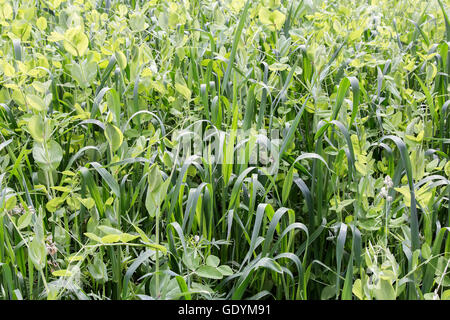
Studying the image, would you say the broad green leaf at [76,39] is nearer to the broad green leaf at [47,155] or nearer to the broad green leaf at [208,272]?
the broad green leaf at [47,155]

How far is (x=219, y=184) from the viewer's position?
1.54 metres

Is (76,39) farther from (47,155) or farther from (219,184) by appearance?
(219,184)

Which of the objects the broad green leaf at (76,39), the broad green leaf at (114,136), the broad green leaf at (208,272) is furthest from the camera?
the broad green leaf at (76,39)

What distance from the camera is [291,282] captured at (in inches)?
55.3

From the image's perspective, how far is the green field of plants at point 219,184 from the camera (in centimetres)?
122

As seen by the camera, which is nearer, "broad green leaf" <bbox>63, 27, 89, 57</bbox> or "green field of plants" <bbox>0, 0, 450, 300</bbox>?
"green field of plants" <bbox>0, 0, 450, 300</bbox>

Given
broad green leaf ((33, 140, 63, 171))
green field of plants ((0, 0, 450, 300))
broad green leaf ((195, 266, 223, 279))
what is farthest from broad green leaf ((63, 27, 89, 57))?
broad green leaf ((195, 266, 223, 279))

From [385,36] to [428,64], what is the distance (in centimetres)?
29

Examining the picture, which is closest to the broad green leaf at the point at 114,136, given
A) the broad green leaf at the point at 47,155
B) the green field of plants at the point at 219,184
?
the green field of plants at the point at 219,184

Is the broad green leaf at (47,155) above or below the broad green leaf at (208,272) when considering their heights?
above

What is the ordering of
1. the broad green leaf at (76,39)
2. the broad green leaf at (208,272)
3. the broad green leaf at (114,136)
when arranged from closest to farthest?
1. the broad green leaf at (208,272)
2. the broad green leaf at (114,136)
3. the broad green leaf at (76,39)

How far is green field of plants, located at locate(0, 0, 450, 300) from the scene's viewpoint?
1.22m

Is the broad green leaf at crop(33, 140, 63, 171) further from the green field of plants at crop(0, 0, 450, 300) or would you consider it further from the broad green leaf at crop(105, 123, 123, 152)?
the broad green leaf at crop(105, 123, 123, 152)

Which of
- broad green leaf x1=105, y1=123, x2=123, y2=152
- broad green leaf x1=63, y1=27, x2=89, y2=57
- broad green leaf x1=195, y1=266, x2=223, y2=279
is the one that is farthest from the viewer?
broad green leaf x1=63, y1=27, x2=89, y2=57
